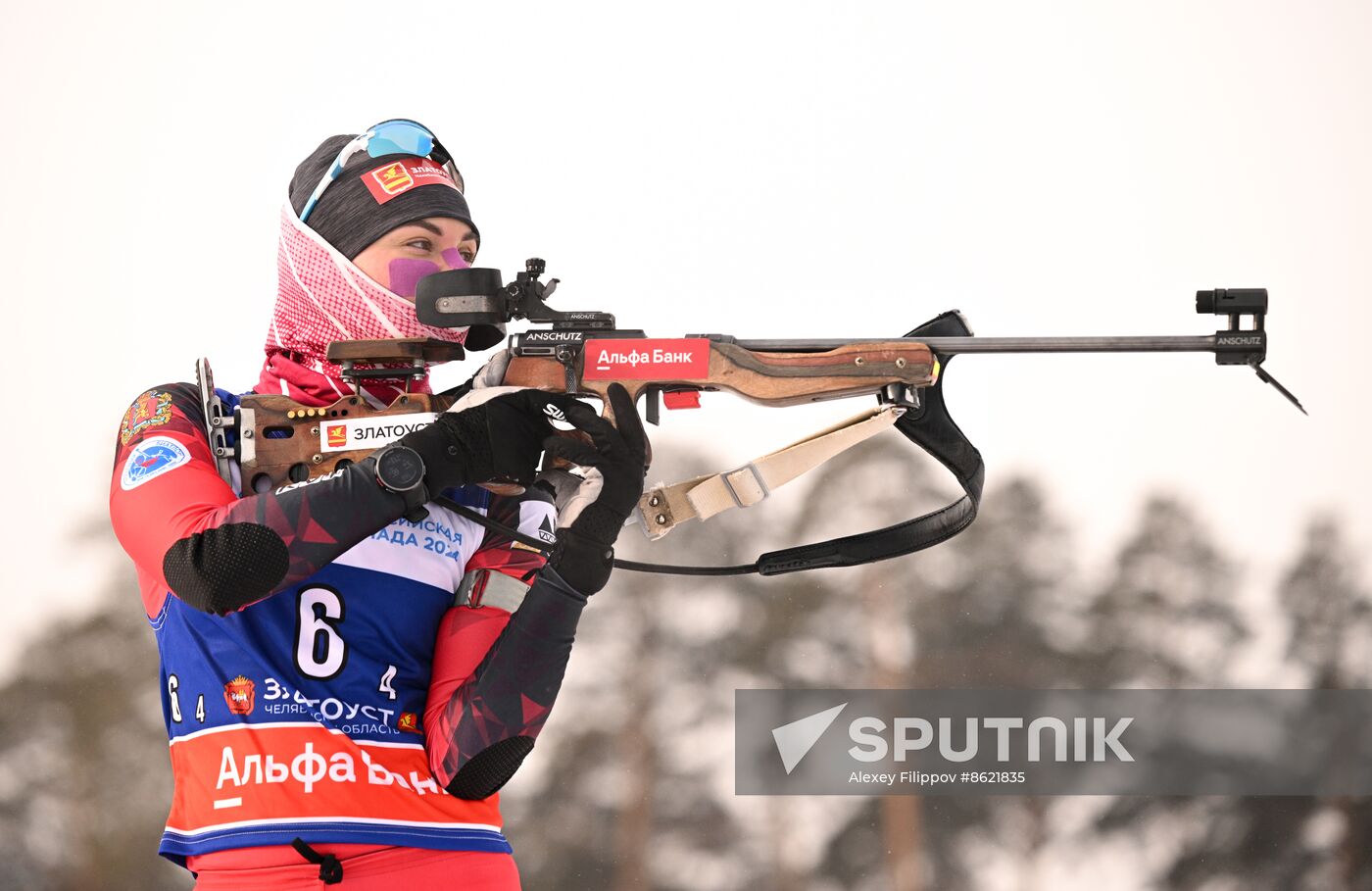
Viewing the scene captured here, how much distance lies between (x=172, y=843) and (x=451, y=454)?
49 cm

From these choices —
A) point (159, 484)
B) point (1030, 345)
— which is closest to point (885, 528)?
point (1030, 345)

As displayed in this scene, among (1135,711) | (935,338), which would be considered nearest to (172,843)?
(935,338)

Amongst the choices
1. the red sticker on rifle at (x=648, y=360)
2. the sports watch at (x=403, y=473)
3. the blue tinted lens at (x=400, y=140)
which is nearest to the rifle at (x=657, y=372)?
the red sticker on rifle at (x=648, y=360)

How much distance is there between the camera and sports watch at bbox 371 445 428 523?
51.6 inches

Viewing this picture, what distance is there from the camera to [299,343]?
1.62 meters

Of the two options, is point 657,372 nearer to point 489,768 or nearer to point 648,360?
point 648,360

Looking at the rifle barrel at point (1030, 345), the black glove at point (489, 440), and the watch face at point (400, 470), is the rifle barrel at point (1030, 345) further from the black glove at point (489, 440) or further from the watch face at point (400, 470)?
the watch face at point (400, 470)

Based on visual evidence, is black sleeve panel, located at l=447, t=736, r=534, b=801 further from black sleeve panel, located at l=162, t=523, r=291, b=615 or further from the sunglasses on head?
the sunglasses on head

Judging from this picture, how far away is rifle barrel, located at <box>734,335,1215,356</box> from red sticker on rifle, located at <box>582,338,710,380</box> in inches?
2.2

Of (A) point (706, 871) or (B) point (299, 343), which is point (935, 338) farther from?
(A) point (706, 871)

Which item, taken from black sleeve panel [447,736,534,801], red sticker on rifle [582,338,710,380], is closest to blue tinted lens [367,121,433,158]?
red sticker on rifle [582,338,710,380]

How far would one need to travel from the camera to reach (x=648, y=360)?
4.94 feet

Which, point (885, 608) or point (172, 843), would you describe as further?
point (885, 608)

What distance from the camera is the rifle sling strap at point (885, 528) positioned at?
5.09 ft
